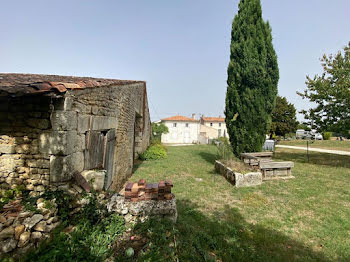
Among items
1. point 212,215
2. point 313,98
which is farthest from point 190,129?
point 212,215

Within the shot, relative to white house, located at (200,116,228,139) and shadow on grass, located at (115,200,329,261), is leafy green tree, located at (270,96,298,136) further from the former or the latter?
shadow on grass, located at (115,200,329,261)

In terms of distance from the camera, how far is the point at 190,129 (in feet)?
105

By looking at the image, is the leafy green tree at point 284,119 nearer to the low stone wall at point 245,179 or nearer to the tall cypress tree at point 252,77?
the tall cypress tree at point 252,77

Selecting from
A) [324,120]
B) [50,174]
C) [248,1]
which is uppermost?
[248,1]

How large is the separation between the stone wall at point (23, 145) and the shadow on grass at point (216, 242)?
191 centimetres

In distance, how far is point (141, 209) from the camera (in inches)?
111

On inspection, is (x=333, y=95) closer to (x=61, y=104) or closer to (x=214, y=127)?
(x=61, y=104)

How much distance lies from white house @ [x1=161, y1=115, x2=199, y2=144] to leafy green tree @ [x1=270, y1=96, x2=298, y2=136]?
13.6 m

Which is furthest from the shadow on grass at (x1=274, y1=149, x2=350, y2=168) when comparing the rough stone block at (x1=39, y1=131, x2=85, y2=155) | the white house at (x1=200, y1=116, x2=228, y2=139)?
the white house at (x1=200, y1=116, x2=228, y2=139)

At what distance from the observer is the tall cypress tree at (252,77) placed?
8883mm

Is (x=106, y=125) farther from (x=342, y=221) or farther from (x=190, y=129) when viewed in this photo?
(x=190, y=129)

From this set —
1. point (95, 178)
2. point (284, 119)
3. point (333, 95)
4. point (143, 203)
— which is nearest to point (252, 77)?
point (333, 95)

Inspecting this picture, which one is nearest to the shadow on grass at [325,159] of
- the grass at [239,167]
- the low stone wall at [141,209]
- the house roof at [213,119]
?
the grass at [239,167]

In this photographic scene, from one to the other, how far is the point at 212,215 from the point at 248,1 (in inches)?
454
